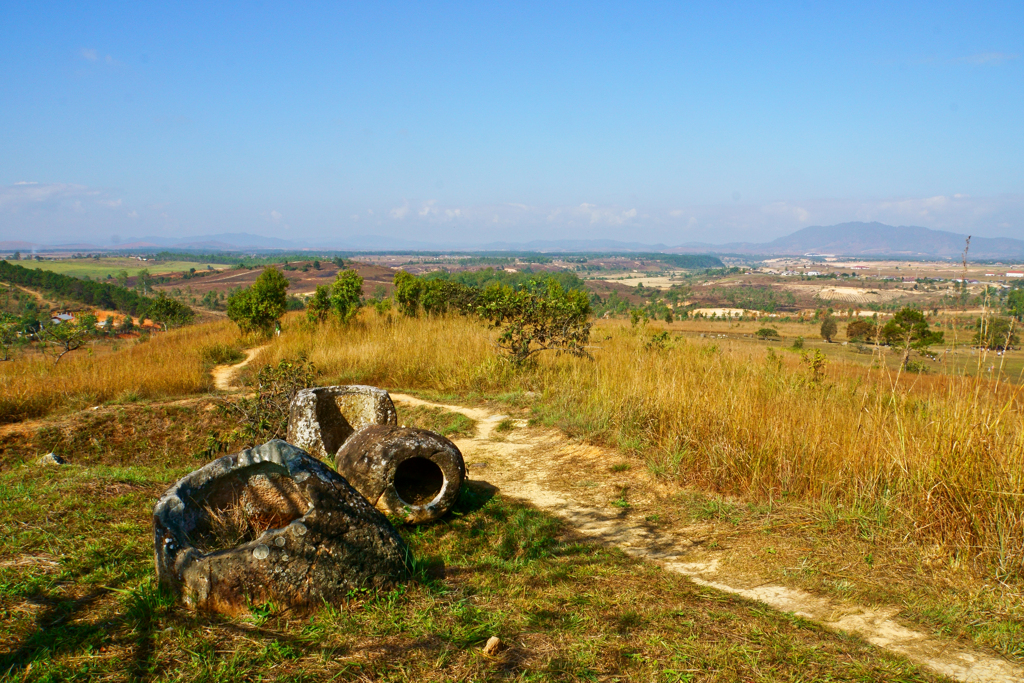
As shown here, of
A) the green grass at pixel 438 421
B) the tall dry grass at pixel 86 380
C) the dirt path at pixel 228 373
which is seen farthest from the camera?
the dirt path at pixel 228 373

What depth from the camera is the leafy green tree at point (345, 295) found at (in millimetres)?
17438

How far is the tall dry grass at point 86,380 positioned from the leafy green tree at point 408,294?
236 inches

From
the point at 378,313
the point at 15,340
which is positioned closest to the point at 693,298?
the point at 378,313

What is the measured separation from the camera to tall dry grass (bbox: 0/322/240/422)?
927 centimetres

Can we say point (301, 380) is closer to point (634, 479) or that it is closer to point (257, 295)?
point (634, 479)

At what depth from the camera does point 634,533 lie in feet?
16.7

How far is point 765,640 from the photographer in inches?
126

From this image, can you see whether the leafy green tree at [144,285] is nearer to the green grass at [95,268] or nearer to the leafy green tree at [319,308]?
the green grass at [95,268]

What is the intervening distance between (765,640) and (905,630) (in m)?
0.97

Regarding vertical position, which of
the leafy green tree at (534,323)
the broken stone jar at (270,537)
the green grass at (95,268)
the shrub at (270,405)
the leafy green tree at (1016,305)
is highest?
the green grass at (95,268)

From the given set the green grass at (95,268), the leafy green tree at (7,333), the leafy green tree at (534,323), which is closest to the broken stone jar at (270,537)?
the leafy green tree at (534,323)

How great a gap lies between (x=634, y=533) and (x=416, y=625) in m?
2.56

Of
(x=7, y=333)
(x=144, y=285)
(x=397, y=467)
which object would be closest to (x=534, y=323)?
(x=397, y=467)

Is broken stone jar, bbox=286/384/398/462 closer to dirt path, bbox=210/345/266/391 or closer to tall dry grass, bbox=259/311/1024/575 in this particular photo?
tall dry grass, bbox=259/311/1024/575
